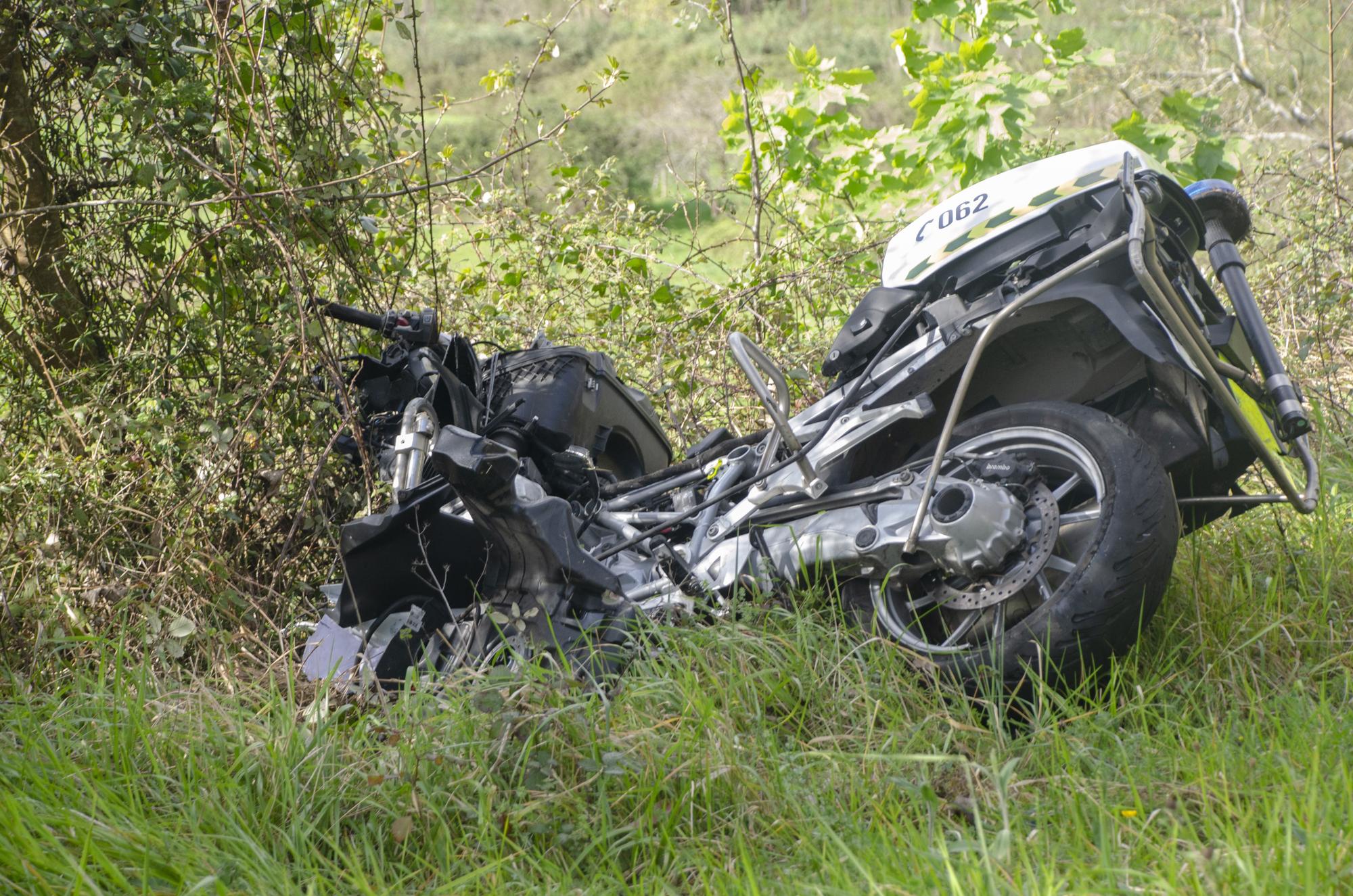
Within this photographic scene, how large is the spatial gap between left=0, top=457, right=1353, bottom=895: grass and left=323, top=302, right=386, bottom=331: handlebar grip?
1.11 meters

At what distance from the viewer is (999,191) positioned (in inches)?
120

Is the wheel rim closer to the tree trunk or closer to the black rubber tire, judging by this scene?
the black rubber tire

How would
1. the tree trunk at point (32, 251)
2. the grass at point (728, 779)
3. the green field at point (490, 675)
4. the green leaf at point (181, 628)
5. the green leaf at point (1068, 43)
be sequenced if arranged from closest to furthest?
the grass at point (728, 779)
the green field at point (490, 675)
the green leaf at point (181, 628)
the tree trunk at point (32, 251)
the green leaf at point (1068, 43)

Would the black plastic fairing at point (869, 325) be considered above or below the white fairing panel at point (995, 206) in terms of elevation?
below

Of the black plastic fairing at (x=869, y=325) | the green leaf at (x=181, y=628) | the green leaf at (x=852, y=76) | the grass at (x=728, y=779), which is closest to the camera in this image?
the grass at (x=728, y=779)

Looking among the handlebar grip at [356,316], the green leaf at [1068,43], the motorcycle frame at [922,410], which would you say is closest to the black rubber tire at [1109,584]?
the motorcycle frame at [922,410]

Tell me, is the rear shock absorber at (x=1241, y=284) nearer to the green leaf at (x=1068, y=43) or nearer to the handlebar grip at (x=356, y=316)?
the handlebar grip at (x=356, y=316)

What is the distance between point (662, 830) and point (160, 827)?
983mm

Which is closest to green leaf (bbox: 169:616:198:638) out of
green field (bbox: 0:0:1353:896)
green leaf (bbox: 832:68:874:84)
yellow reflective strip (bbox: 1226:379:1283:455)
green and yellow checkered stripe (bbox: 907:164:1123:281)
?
green field (bbox: 0:0:1353:896)

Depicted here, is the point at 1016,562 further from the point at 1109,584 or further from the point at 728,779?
the point at 728,779

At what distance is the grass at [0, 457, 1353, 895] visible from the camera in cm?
210

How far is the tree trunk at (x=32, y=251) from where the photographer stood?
4062mm

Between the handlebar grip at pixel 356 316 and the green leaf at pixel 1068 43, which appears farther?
the green leaf at pixel 1068 43

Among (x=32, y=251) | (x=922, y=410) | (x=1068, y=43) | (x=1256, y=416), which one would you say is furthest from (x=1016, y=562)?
(x=1068, y=43)
